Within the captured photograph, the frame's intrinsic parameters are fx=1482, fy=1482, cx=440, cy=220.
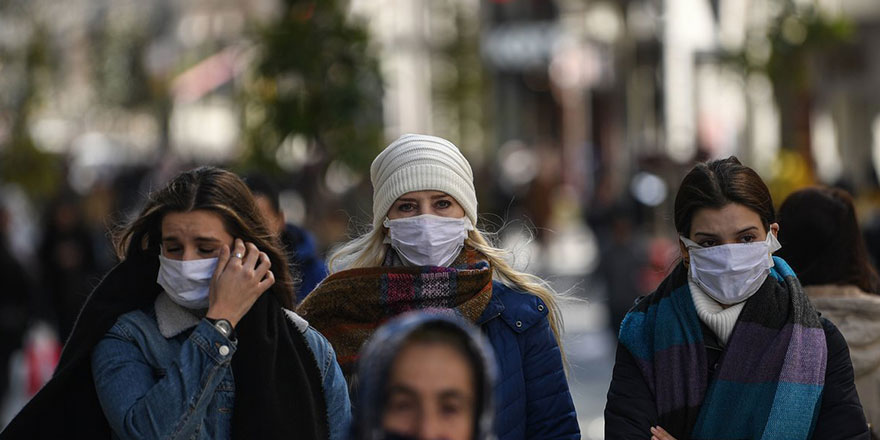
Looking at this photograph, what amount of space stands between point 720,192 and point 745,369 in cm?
49

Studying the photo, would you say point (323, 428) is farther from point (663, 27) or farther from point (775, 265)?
point (663, 27)

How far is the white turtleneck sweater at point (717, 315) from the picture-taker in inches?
158

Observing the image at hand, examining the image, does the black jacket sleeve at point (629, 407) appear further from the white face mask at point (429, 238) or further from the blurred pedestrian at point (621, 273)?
the blurred pedestrian at point (621, 273)

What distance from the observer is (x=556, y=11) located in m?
44.2

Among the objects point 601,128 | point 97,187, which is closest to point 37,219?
point 97,187

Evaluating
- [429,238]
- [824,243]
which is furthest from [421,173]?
[824,243]

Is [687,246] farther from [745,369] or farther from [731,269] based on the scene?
[745,369]

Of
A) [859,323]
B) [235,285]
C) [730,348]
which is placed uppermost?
[235,285]

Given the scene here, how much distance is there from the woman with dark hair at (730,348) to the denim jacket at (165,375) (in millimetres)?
860

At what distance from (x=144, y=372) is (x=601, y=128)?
46961 mm

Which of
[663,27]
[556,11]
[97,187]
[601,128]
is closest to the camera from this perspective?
[663,27]

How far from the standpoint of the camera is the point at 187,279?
3.87 meters

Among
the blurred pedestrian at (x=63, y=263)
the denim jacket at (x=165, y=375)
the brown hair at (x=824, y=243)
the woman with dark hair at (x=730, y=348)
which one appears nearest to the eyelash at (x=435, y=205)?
the woman with dark hair at (x=730, y=348)

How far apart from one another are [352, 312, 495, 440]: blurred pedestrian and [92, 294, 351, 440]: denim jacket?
1.11 metres
